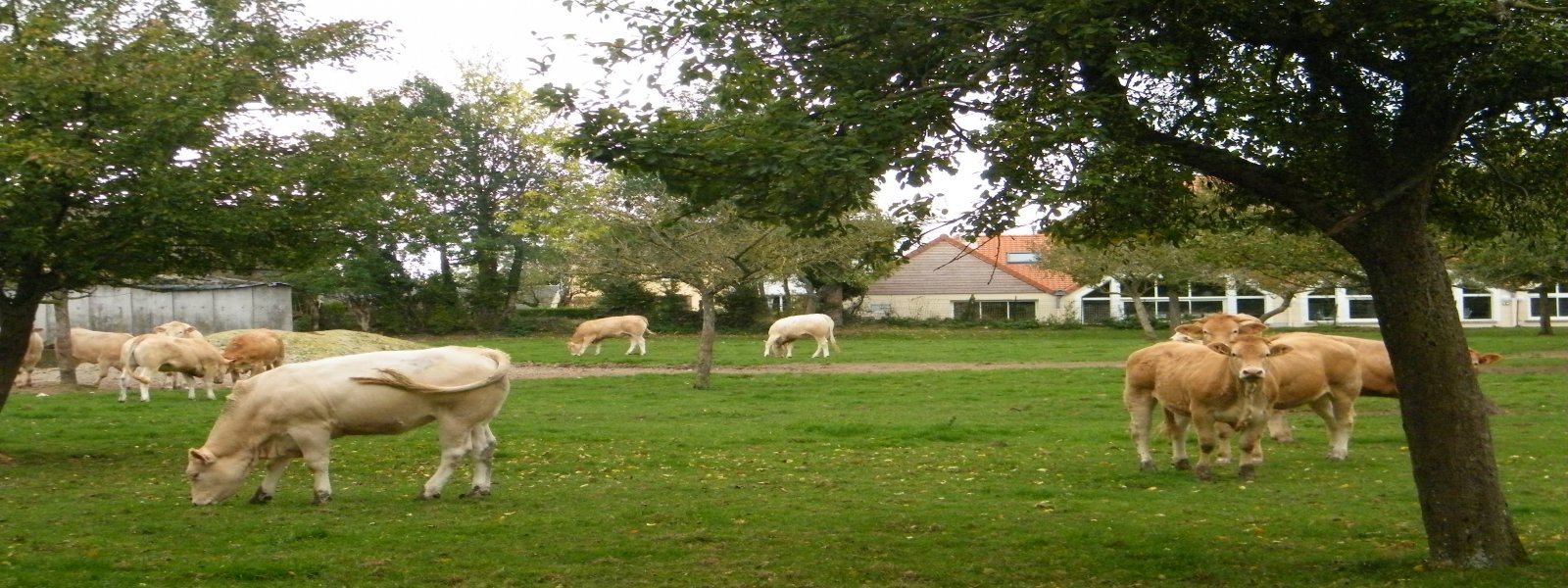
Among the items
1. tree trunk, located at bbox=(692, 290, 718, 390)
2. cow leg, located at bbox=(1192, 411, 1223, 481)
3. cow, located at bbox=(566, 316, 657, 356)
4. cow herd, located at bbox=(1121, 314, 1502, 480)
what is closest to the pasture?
cow leg, located at bbox=(1192, 411, 1223, 481)

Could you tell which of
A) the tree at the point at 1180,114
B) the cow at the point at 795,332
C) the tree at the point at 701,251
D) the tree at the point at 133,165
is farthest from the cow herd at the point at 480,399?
the cow at the point at 795,332

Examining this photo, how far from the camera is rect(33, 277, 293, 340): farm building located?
5025 cm

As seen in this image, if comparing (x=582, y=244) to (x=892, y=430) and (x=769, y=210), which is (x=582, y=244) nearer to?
(x=892, y=430)

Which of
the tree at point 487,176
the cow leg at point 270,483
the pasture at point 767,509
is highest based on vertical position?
the tree at point 487,176

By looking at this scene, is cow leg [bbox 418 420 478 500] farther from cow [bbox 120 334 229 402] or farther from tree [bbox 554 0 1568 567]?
cow [bbox 120 334 229 402]

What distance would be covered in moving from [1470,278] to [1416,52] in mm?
42261

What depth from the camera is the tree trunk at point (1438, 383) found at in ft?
27.6

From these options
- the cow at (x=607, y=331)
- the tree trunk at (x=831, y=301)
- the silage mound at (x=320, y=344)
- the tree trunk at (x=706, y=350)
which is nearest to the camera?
the tree trunk at (x=706, y=350)

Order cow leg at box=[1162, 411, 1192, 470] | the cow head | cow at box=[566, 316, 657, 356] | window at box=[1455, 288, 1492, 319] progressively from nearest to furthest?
the cow head → cow leg at box=[1162, 411, 1192, 470] → cow at box=[566, 316, 657, 356] → window at box=[1455, 288, 1492, 319]

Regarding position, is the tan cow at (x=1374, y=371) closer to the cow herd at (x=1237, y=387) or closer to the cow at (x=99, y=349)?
the cow herd at (x=1237, y=387)

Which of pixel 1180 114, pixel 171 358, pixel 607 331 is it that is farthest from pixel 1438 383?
pixel 607 331

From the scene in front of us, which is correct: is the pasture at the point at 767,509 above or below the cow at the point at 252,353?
below

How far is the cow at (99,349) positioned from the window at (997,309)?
49555 mm

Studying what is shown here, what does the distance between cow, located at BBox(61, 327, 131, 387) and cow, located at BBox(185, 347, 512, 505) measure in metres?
19.1
